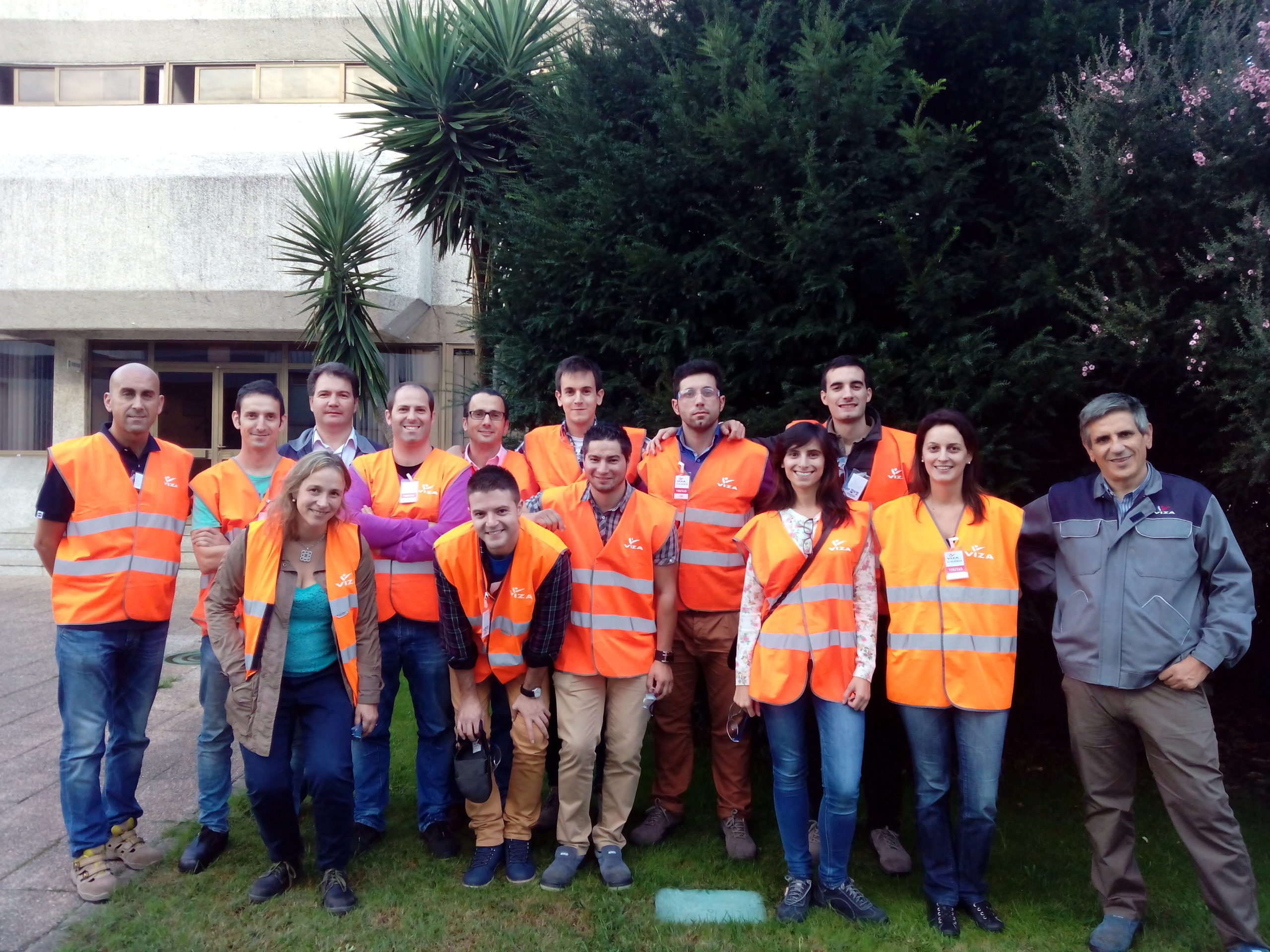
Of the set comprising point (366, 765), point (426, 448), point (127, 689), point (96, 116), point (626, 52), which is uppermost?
point (96, 116)

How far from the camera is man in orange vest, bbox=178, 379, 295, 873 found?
157 inches

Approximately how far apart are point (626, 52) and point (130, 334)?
1109cm

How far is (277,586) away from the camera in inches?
141

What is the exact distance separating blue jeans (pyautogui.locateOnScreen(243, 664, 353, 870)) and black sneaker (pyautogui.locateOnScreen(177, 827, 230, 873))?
1.46 ft

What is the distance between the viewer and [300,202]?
494 inches

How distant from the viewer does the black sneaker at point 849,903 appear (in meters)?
3.51

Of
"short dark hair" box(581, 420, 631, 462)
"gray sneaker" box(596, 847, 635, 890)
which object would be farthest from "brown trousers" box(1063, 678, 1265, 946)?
"short dark hair" box(581, 420, 631, 462)

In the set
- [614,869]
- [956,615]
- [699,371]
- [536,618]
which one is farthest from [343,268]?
[956,615]

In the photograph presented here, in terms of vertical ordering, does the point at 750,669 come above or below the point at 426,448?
below

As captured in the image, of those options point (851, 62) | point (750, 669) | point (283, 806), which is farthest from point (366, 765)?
point (851, 62)

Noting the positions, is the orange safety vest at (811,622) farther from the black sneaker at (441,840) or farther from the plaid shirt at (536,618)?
the black sneaker at (441,840)

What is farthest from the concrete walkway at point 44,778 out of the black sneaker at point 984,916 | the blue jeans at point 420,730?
the black sneaker at point 984,916

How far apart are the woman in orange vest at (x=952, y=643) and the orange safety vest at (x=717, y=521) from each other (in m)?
0.74

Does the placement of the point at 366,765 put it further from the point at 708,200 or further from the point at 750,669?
the point at 708,200
